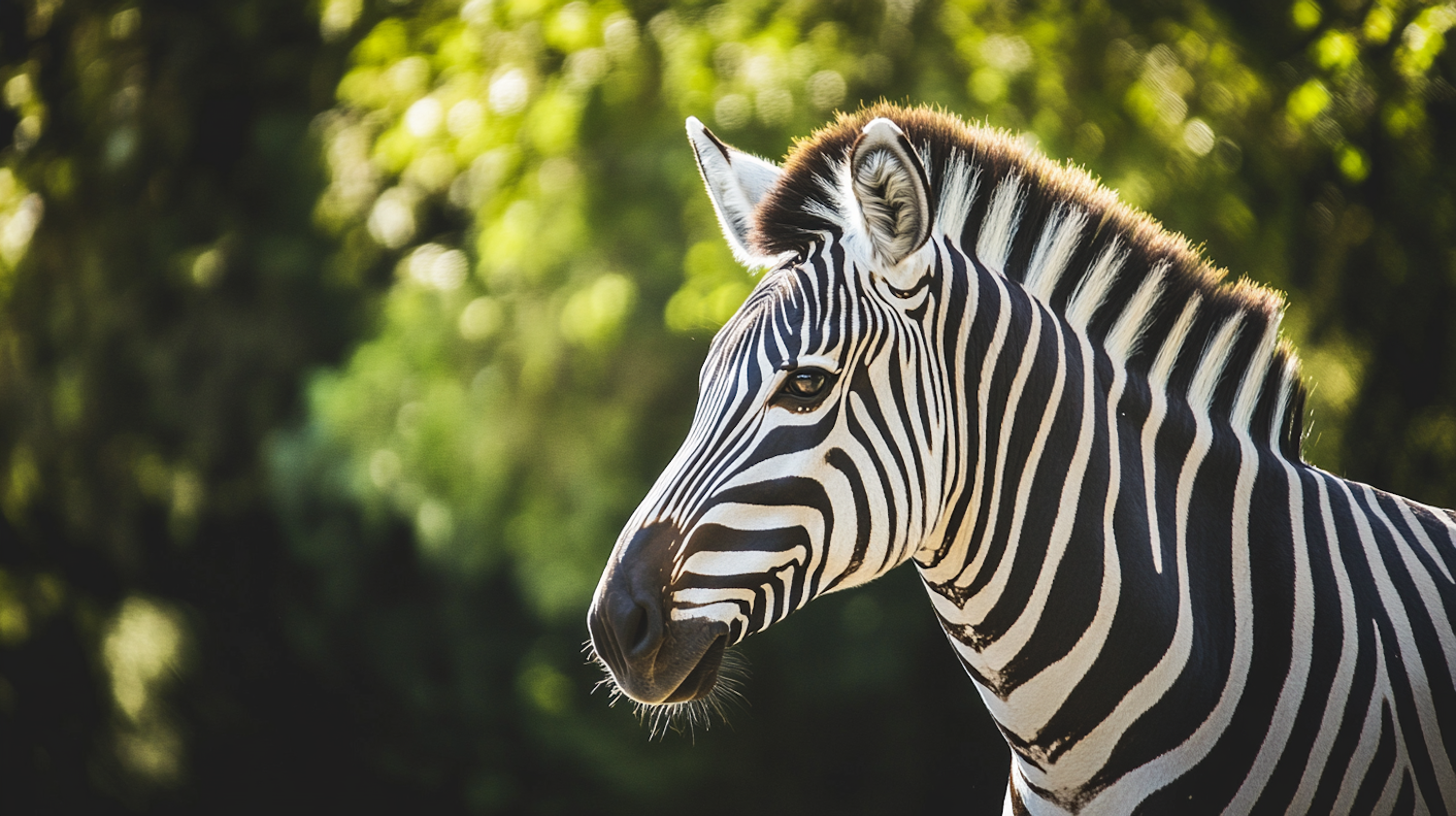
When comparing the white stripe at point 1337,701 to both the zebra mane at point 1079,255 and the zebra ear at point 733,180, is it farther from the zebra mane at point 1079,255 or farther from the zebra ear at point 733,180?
the zebra ear at point 733,180

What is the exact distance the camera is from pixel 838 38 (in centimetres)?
396

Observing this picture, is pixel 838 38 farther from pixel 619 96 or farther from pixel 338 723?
pixel 338 723

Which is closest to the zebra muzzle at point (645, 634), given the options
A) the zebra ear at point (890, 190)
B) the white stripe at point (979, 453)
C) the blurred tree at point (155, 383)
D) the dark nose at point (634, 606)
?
the dark nose at point (634, 606)

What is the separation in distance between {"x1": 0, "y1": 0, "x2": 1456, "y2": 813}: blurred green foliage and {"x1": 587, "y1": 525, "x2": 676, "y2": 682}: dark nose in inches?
84.1

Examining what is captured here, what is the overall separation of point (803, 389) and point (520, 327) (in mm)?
2516

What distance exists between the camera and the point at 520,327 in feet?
13.0

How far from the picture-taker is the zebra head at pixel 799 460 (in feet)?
5.32

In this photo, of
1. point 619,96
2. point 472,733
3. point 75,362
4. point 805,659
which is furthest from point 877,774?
point 75,362

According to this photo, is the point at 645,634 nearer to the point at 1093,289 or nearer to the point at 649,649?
the point at 649,649

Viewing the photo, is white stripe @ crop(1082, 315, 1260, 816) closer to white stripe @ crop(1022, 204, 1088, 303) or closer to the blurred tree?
white stripe @ crop(1022, 204, 1088, 303)

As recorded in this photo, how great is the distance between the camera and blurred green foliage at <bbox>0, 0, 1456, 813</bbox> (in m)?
3.86

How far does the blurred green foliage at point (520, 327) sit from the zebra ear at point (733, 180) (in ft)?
4.72

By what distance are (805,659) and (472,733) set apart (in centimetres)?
177

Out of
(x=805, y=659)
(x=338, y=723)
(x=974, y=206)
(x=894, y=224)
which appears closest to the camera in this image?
(x=894, y=224)
